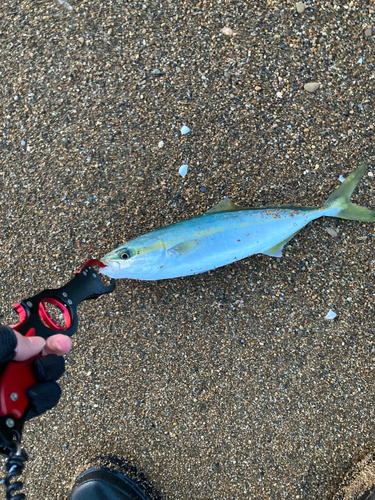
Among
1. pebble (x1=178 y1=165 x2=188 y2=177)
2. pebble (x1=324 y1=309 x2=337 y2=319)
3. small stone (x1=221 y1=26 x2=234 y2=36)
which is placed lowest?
pebble (x1=324 y1=309 x2=337 y2=319)

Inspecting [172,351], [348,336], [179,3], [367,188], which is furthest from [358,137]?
[172,351]

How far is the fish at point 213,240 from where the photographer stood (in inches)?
80.7

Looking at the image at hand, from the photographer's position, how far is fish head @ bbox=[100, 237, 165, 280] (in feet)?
6.62

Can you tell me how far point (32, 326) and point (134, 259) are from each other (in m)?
0.68

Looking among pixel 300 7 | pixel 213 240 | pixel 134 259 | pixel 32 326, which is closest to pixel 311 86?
pixel 300 7

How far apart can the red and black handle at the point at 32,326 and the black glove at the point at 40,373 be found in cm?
4

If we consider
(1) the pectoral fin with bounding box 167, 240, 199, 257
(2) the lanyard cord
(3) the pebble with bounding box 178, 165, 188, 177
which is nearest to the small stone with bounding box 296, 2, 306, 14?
Answer: (3) the pebble with bounding box 178, 165, 188, 177

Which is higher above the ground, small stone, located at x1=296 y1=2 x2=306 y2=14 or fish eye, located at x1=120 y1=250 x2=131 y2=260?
small stone, located at x1=296 y1=2 x2=306 y2=14

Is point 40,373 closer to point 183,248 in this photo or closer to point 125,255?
point 125,255

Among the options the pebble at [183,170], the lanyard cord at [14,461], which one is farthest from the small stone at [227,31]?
the lanyard cord at [14,461]

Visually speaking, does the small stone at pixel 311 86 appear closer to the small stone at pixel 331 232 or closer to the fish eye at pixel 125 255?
the small stone at pixel 331 232

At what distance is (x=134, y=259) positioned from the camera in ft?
6.66

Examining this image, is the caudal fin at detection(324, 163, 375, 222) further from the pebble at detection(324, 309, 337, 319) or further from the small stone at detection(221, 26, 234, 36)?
the small stone at detection(221, 26, 234, 36)

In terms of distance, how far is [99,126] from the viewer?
2.51 meters
